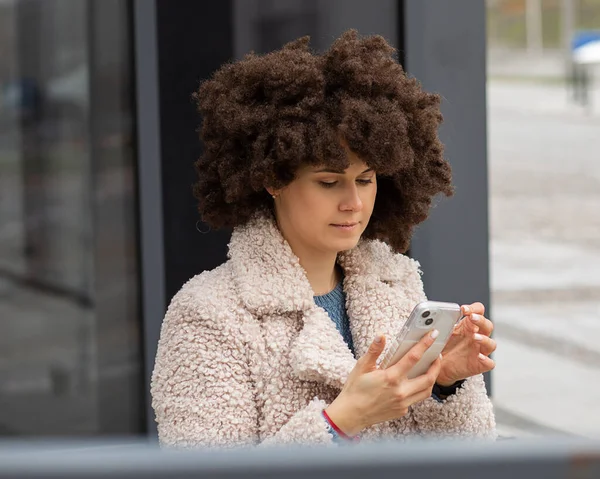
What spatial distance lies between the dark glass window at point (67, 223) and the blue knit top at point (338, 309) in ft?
6.60

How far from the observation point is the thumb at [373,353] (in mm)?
1671

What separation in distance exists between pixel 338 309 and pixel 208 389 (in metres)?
0.37

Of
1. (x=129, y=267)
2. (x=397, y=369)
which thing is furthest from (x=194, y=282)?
(x=129, y=267)

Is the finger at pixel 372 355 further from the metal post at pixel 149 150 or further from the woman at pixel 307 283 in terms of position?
the metal post at pixel 149 150

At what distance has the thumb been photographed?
5.48 feet

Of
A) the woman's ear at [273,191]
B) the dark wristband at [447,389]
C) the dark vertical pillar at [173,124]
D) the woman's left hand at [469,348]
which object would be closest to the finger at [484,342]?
the woman's left hand at [469,348]

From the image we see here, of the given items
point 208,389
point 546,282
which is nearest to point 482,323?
point 208,389

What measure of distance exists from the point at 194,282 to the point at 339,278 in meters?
0.32

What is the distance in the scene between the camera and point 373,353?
1706 mm

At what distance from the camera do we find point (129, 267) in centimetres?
406

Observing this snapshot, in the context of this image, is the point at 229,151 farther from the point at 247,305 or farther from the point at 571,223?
the point at 571,223

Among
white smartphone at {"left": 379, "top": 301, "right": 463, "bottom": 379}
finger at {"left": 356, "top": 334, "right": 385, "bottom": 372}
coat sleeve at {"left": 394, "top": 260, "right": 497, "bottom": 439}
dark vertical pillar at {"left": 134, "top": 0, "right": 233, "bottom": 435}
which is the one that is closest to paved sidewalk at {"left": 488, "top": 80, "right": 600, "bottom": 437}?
coat sleeve at {"left": 394, "top": 260, "right": 497, "bottom": 439}

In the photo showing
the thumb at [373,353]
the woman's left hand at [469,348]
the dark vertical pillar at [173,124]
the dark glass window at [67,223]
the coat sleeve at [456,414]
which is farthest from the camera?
the dark glass window at [67,223]

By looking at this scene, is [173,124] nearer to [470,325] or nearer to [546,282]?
[470,325]
